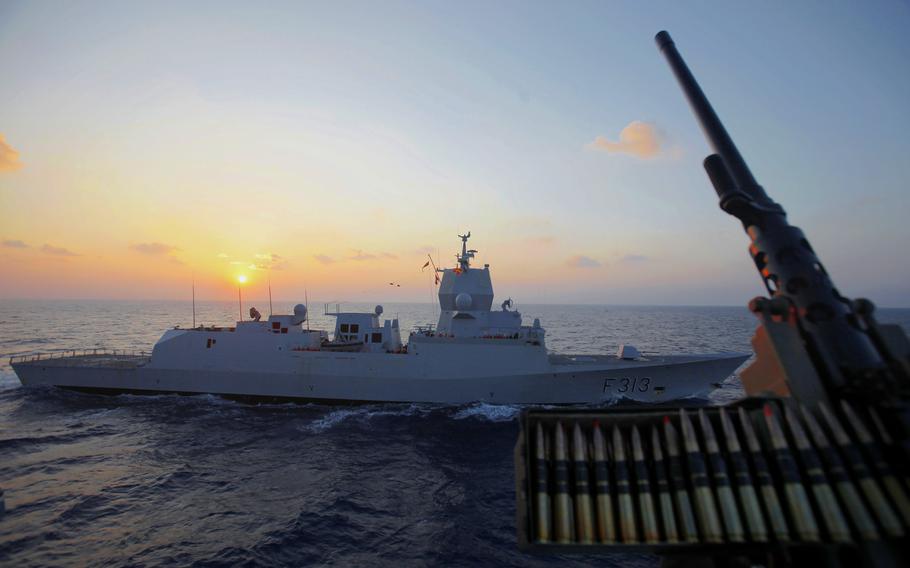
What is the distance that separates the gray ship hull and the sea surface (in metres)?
0.64

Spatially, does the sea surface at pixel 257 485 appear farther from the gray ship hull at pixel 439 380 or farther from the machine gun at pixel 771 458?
the machine gun at pixel 771 458

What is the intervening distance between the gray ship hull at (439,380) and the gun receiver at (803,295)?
14087 mm

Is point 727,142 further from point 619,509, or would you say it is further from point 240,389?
point 240,389

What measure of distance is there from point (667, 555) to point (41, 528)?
12.6 meters

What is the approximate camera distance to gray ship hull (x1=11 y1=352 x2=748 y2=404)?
1744 centimetres

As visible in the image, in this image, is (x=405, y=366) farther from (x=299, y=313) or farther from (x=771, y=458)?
(x=771, y=458)

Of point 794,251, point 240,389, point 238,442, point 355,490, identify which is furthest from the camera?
point 240,389

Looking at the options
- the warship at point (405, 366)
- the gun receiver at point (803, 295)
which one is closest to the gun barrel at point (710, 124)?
the gun receiver at point (803, 295)

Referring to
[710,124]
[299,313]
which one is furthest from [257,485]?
[710,124]

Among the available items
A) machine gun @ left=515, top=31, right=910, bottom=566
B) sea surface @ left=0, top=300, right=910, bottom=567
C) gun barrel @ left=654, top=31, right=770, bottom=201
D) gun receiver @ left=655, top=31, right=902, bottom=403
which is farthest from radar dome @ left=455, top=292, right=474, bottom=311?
machine gun @ left=515, top=31, right=910, bottom=566

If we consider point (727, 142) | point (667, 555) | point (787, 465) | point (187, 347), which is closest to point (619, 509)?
point (667, 555)

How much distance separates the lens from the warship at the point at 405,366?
57.6 ft

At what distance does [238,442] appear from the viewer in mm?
14648

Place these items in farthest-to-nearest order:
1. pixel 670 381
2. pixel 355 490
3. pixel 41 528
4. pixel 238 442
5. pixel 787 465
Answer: pixel 670 381 < pixel 238 442 < pixel 355 490 < pixel 41 528 < pixel 787 465
